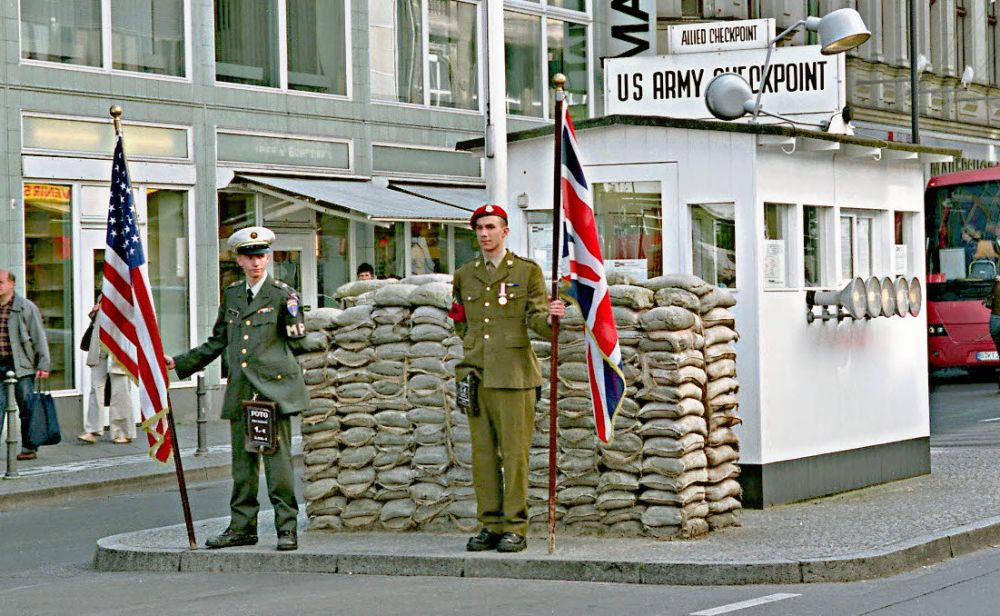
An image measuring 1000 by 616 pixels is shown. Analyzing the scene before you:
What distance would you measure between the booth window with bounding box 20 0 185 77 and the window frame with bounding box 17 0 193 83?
0.02m

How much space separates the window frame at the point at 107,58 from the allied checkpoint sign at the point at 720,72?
8838 mm

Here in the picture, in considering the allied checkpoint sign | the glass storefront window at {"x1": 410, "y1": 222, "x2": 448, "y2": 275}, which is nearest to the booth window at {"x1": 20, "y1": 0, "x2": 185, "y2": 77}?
the glass storefront window at {"x1": 410, "y1": 222, "x2": 448, "y2": 275}

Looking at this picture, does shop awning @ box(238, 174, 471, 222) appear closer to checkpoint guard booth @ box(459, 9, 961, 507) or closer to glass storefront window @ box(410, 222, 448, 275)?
glass storefront window @ box(410, 222, 448, 275)

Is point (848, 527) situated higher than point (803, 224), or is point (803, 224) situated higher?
point (803, 224)

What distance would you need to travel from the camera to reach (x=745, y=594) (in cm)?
873

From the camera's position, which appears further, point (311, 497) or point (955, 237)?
point (955, 237)

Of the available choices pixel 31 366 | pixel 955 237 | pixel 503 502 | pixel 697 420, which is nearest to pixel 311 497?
pixel 503 502

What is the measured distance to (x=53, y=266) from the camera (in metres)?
20.8

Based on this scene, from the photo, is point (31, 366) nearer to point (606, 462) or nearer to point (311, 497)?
point (311, 497)

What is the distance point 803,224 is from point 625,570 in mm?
3865

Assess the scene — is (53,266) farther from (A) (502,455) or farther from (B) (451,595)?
(B) (451,595)

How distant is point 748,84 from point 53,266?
993 cm

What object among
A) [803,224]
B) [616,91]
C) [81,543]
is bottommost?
[81,543]

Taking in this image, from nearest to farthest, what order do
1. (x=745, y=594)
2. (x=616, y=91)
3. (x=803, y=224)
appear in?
(x=745, y=594), (x=803, y=224), (x=616, y=91)
